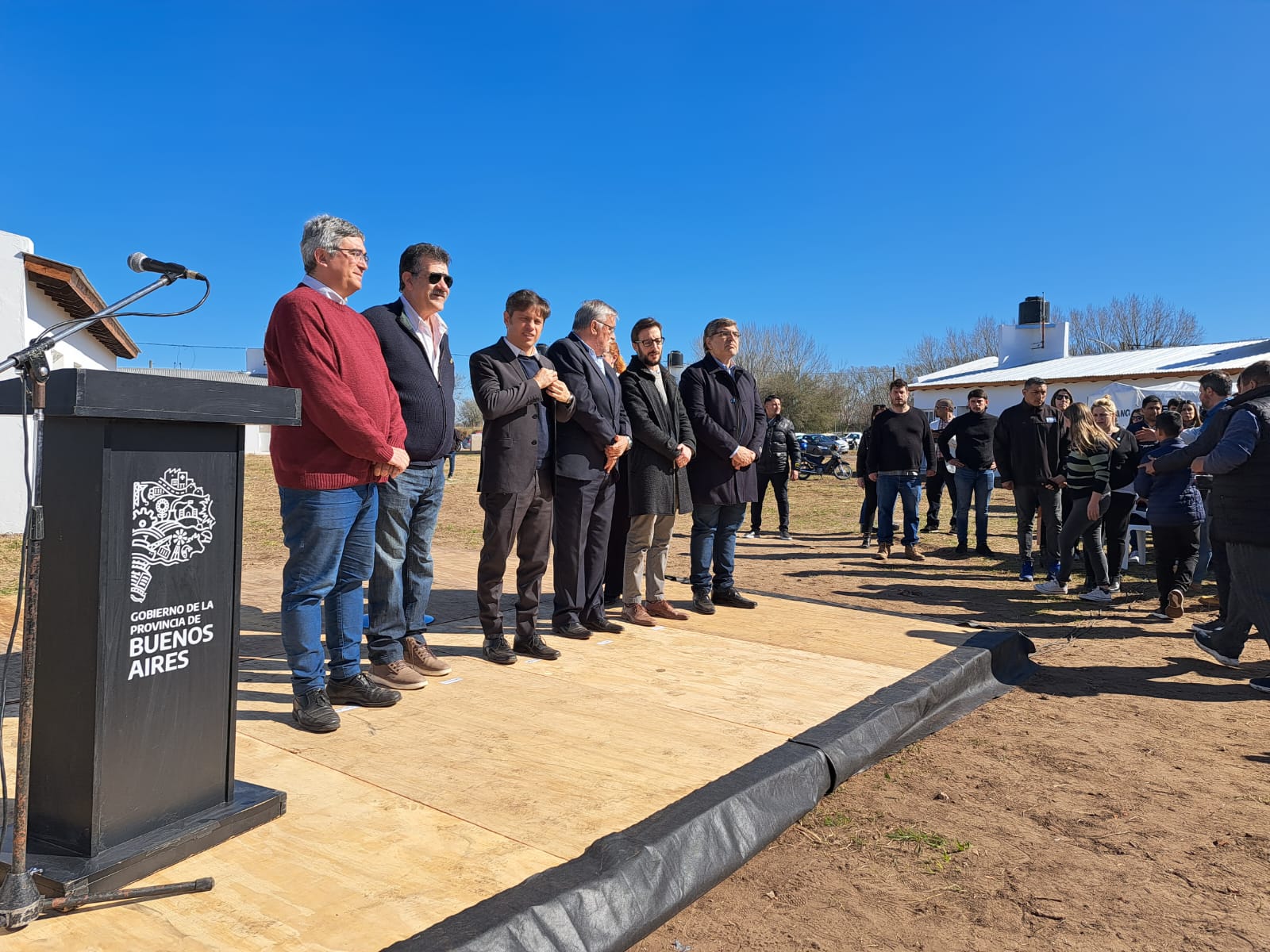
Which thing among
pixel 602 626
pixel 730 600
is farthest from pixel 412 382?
pixel 730 600

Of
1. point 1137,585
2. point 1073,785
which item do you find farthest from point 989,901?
point 1137,585

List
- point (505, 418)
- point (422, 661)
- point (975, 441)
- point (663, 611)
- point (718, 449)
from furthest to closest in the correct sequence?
1. point (975, 441)
2. point (718, 449)
3. point (663, 611)
4. point (505, 418)
5. point (422, 661)

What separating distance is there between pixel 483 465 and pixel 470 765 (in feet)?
5.93

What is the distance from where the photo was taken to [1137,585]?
8227 mm

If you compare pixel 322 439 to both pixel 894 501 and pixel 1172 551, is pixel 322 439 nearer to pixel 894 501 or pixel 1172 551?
pixel 1172 551

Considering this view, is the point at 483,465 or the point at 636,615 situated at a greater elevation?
the point at 483,465

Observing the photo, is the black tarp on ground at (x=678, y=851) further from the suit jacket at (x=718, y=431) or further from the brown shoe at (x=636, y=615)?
the suit jacket at (x=718, y=431)

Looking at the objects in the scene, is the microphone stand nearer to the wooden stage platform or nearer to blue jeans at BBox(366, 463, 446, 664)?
the wooden stage platform

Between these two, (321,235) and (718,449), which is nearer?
(321,235)

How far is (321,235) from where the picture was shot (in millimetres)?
Answer: 3430

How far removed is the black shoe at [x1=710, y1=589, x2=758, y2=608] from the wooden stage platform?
0.68 meters

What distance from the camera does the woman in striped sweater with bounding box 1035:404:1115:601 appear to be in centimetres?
717

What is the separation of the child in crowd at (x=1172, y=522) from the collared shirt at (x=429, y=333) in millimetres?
5311

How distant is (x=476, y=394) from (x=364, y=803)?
2193mm
